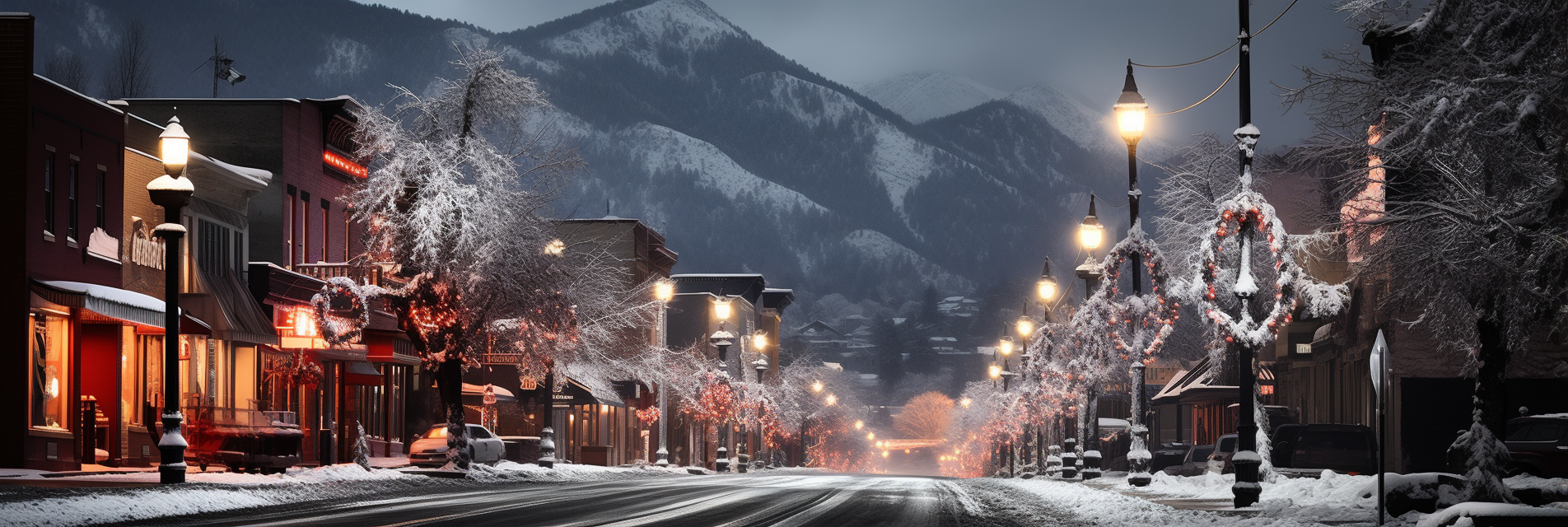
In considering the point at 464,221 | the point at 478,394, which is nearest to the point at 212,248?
the point at 464,221

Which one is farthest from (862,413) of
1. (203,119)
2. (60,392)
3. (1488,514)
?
(1488,514)

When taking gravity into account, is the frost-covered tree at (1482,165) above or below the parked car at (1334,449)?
above

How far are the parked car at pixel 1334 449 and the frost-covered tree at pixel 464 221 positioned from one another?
60.6 ft

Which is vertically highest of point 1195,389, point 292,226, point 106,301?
point 292,226

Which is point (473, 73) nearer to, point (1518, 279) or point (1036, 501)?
point (1036, 501)

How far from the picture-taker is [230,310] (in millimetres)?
36531

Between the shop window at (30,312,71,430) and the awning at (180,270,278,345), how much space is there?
16.6 ft

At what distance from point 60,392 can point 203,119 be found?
1581 centimetres

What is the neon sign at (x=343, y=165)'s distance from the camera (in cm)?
4672

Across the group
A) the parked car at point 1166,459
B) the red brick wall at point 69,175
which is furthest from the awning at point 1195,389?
the red brick wall at point 69,175

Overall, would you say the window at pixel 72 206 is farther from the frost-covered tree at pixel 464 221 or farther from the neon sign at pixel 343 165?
the neon sign at pixel 343 165

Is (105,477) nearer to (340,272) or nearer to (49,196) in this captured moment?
(49,196)

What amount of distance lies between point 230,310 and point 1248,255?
24543 millimetres

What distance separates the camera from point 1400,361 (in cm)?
4038
